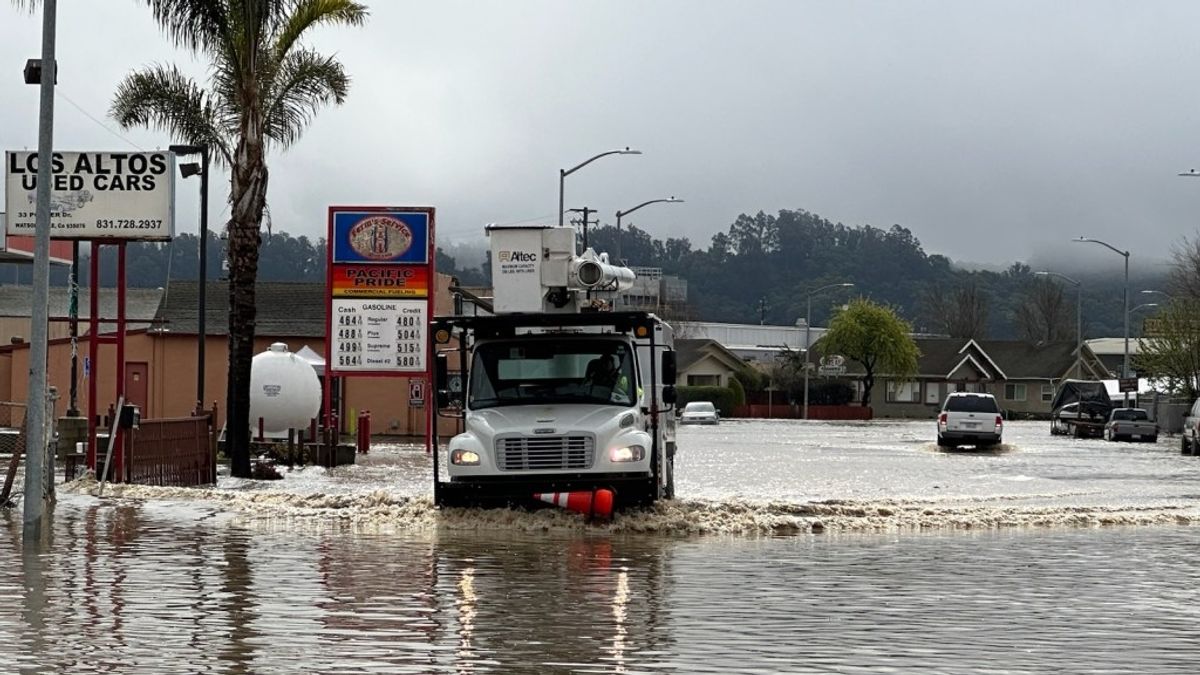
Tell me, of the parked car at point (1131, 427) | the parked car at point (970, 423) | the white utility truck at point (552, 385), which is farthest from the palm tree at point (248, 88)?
the parked car at point (1131, 427)

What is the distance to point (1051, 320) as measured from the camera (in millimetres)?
153000

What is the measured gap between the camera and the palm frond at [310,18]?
32.2 m

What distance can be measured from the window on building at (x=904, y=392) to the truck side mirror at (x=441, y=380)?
102m

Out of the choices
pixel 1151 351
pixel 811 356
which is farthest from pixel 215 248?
pixel 1151 351

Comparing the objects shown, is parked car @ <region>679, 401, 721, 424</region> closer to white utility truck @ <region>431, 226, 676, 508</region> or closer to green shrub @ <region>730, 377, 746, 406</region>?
green shrub @ <region>730, 377, 746, 406</region>

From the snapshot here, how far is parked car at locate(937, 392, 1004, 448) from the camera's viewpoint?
5381 centimetres

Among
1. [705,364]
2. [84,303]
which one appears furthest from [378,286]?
[705,364]

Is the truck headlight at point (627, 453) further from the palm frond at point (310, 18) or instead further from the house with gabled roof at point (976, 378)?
the house with gabled roof at point (976, 378)

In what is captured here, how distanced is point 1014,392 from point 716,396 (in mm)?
27275

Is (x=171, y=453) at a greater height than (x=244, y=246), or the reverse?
(x=244, y=246)

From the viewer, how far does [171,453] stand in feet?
91.6

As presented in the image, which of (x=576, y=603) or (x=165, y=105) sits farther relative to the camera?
(x=165, y=105)

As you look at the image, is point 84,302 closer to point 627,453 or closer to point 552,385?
point 552,385

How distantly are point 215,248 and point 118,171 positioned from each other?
152040 millimetres
